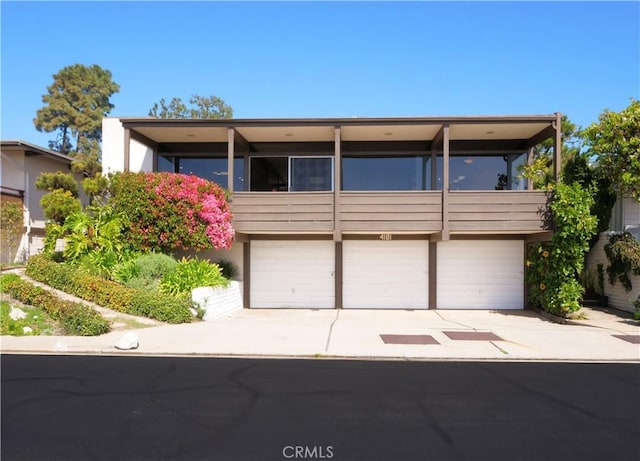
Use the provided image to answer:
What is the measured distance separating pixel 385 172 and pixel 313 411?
12.7m

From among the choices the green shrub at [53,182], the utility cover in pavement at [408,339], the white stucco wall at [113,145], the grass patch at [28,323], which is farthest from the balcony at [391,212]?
the green shrub at [53,182]

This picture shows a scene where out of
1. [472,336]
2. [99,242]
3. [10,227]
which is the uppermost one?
[10,227]

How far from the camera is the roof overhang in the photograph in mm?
14453

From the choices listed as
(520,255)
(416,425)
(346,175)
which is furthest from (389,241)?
(416,425)

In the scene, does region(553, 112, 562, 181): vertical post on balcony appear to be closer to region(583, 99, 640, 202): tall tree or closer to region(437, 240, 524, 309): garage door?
region(583, 99, 640, 202): tall tree

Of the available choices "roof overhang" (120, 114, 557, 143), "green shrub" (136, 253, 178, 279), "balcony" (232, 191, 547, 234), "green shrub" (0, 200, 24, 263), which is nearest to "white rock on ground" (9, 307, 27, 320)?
"green shrub" (136, 253, 178, 279)

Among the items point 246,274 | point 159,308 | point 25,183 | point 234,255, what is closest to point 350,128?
point 234,255

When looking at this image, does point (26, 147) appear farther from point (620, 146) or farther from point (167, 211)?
point (620, 146)

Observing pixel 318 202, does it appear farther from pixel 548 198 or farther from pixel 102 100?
pixel 102 100

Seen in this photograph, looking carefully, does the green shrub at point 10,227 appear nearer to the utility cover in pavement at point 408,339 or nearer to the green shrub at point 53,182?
the green shrub at point 53,182

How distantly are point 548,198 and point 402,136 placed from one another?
199 inches

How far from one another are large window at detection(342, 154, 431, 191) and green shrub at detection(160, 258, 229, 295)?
20.2ft

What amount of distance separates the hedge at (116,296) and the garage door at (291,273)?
4348 mm

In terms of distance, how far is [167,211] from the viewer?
517 inches
